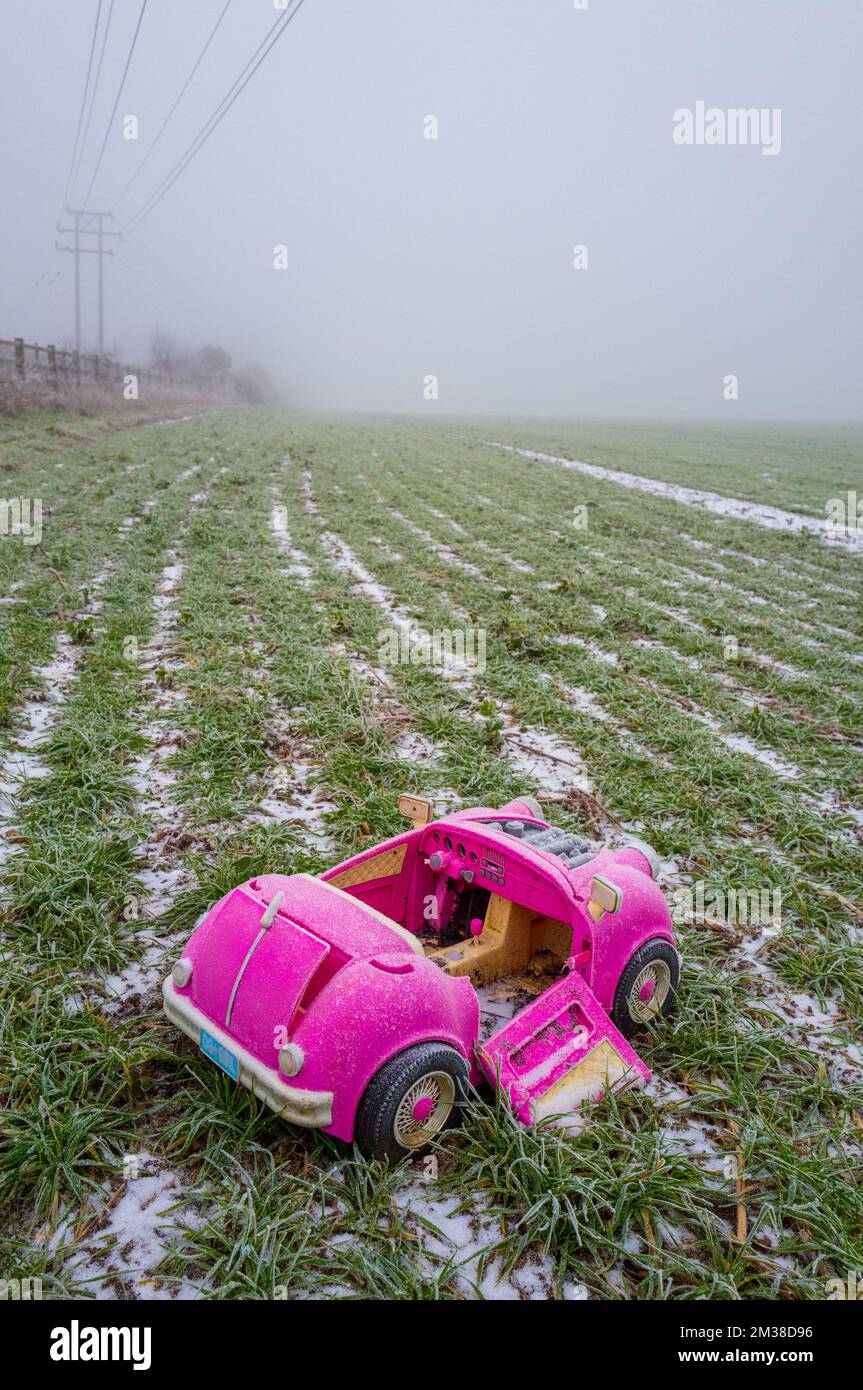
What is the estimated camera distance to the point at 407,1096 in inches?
104

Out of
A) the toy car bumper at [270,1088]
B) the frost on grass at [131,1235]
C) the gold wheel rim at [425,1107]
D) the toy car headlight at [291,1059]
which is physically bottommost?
the frost on grass at [131,1235]

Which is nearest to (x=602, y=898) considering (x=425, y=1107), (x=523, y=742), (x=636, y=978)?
(x=636, y=978)

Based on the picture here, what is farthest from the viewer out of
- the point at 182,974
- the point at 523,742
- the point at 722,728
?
the point at 722,728

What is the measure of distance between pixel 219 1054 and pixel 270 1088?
0.84 feet

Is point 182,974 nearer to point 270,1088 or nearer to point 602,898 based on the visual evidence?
point 270,1088

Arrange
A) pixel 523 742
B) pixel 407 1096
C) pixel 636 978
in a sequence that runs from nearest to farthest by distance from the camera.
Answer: pixel 407 1096 → pixel 636 978 → pixel 523 742

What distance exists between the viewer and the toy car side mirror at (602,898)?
3072 millimetres

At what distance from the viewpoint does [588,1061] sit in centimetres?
300

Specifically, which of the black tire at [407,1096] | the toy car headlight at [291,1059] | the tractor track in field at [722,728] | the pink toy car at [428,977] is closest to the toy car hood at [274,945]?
the pink toy car at [428,977]

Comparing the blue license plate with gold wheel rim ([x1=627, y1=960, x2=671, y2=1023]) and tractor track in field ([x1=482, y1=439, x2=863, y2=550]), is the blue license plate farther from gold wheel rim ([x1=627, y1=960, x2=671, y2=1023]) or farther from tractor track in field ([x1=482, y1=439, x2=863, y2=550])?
tractor track in field ([x1=482, y1=439, x2=863, y2=550])

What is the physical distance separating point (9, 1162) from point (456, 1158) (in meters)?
1.30

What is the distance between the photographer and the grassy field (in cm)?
251

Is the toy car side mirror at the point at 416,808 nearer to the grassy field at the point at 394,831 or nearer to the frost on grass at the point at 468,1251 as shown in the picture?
the grassy field at the point at 394,831

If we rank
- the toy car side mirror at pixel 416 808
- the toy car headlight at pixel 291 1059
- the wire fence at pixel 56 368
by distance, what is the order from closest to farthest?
the toy car headlight at pixel 291 1059 < the toy car side mirror at pixel 416 808 < the wire fence at pixel 56 368
